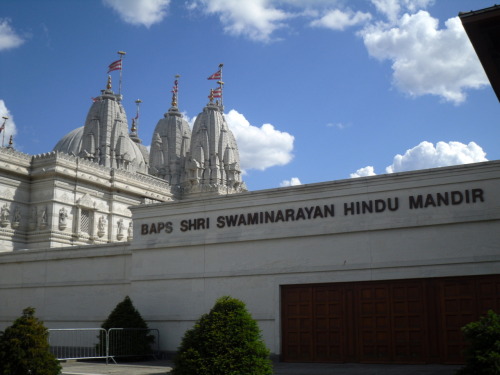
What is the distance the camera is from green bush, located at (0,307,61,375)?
13.9 m

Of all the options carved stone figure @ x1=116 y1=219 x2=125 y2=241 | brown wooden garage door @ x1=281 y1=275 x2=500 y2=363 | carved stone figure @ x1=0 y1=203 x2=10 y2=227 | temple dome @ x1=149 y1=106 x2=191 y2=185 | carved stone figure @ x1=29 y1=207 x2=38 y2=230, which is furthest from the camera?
temple dome @ x1=149 y1=106 x2=191 y2=185

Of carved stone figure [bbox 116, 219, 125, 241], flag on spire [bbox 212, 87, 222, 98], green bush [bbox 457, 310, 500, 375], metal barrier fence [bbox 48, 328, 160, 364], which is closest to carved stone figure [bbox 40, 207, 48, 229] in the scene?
carved stone figure [bbox 116, 219, 125, 241]

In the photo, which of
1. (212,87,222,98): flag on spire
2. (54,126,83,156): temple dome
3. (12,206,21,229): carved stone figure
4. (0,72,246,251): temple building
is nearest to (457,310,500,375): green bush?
(0,72,246,251): temple building

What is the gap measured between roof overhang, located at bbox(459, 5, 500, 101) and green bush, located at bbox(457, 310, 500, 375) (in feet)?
15.1

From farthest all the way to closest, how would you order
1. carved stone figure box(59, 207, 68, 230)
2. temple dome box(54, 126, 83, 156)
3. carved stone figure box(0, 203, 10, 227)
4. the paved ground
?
temple dome box(54, 126, 83, 156) < carved stone figure box(59, 207, 68, 230) < carved stone figure box(0, 203, 10, 227) < the paved ground

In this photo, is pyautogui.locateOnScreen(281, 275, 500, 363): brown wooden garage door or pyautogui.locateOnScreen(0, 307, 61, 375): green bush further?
pyautogui.locateOnScreen(281, 275, 500, 363): brown wooden garage door

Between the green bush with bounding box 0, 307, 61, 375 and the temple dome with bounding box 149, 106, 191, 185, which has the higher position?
the temple dome with bounding box 149, 106, 191, 185

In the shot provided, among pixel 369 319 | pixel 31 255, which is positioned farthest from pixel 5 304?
pixel 369 319

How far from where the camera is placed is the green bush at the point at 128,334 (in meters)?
21.0

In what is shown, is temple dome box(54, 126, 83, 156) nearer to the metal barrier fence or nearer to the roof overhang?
the metal barrier fence

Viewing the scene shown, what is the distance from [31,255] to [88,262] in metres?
3.74

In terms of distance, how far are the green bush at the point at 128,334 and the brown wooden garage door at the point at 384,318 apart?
5.07 m

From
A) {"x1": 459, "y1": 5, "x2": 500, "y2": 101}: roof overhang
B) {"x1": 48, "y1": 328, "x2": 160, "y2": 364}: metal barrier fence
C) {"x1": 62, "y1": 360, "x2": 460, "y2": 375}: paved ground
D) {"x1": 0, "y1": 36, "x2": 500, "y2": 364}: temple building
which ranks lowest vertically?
{"x1": 62, "y1": 360, "x2": 460, "y2": 375}: paved ground

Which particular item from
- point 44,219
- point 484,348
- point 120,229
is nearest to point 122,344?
point 484,348
